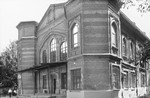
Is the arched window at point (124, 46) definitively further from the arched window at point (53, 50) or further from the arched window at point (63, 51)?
the arched window at point (53, 50)

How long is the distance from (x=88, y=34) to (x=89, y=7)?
2.29 meters

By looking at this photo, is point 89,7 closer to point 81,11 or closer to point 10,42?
point 81,11

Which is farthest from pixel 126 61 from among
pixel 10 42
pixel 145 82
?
pixel 10 42

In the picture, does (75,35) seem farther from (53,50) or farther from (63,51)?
(53,50)

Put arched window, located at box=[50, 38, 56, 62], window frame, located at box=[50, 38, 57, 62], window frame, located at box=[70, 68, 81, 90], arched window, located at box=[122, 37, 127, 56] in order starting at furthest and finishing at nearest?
arched window, located at box=[50, 38, 56, 62] → window frame, located at box=[50, 38, 57, 62] → arched window, located at box=[122, 37, 127, 56] → window frame, located at box=[70, 68, 81, 90]

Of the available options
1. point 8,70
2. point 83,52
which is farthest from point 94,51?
point 8,70

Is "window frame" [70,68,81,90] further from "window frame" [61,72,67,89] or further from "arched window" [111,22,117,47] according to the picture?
"arched window" [111,22,117,47]

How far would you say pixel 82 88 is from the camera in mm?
19453

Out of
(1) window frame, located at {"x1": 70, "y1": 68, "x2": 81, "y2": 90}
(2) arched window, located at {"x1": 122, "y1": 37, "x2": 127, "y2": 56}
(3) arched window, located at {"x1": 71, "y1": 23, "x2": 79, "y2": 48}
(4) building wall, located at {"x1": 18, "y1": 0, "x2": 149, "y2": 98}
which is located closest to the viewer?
(4) building wall, located at {"x1": 18, "y1": 0, "x2": 149, "y2": 98}

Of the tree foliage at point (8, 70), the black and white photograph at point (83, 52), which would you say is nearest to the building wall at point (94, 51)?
the black and white photograph at point (83, 52)

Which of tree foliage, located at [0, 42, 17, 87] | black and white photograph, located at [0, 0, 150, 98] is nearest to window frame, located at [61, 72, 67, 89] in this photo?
black and white photograph, located at [0, 0, 150, 98]

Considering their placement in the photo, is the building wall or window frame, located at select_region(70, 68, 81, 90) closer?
the building wall

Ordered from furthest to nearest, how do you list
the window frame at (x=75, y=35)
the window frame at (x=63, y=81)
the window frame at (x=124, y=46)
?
the window frame at (x=124, y=46) → the window frame at (x=63, y=81) → the window frame at (x=75, y=35)

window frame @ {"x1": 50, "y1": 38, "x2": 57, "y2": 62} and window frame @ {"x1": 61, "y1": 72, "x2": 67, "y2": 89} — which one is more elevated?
window frame @ {"x1": 50, "y1": 38, "x2": 57, "y2": 62}
